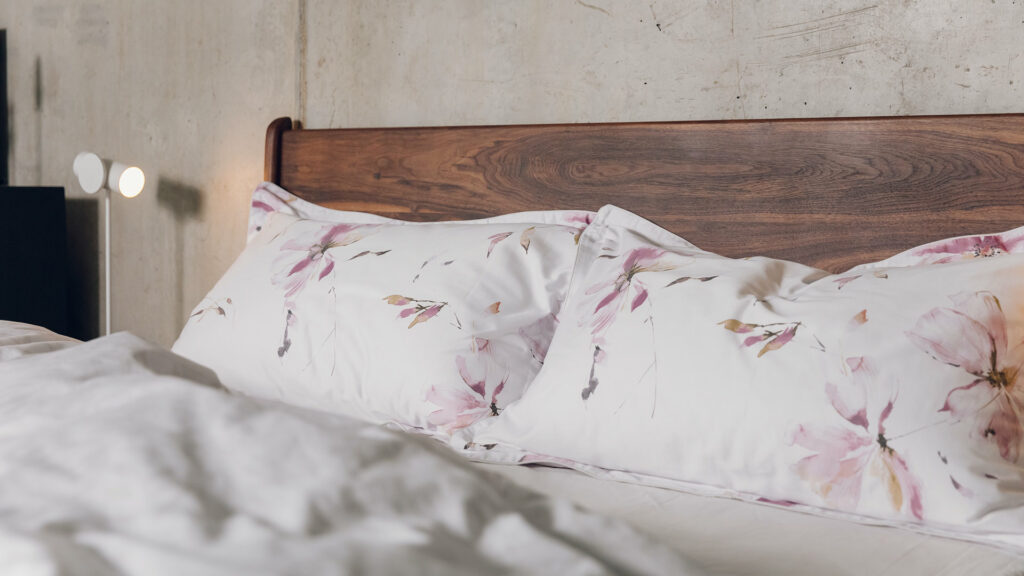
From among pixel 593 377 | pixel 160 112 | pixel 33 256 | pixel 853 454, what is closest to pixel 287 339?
pixel 593 377

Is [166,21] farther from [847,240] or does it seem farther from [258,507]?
[258,507]

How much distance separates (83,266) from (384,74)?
52.0 inches

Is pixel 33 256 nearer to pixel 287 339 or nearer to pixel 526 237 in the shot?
pixel 287 339

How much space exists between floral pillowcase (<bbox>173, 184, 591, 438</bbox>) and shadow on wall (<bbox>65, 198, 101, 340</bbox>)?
4.15 feet

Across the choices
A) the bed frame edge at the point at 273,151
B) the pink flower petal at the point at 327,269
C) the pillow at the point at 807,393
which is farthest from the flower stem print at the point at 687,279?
the bed frame edge at the point at 273,151

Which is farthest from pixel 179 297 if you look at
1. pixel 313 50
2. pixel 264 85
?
pixel 313 50

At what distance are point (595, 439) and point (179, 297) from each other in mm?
1698

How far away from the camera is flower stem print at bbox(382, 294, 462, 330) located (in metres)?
1.42

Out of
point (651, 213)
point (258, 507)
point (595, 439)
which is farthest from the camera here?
point (651, 213)

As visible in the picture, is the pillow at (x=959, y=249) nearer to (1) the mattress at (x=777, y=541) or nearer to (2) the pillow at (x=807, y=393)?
(2) the pillow at (x=807, y=393)

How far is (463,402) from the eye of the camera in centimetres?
135

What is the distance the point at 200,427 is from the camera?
30.9 inches

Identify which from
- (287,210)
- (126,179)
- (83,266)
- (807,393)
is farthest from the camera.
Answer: (83,266)

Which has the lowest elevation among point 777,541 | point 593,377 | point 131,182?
point 777,541
